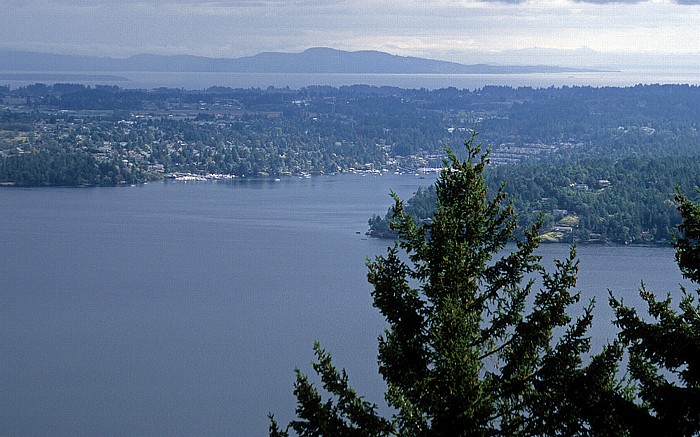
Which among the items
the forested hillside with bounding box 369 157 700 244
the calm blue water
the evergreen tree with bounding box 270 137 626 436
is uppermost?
the evergreen tree with bounding box 270 137 626 436

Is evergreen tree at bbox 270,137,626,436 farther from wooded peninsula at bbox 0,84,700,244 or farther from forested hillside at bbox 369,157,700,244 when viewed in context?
wooded peninsula at bbox 0,84,700,244

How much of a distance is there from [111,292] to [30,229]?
7.79m

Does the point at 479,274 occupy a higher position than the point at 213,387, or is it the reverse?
the point at 479,274

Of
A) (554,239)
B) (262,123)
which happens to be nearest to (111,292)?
(554,239)

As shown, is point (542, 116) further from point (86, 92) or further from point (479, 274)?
point (479, 274)

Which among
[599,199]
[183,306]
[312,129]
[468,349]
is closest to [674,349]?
[468,349]

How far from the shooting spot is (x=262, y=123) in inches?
2045

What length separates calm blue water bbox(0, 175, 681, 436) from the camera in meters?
10.7

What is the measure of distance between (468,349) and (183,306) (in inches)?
513

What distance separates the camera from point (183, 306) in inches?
615

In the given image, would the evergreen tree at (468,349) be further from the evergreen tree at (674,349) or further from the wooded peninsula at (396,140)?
the wooded peninsula at (396,140)

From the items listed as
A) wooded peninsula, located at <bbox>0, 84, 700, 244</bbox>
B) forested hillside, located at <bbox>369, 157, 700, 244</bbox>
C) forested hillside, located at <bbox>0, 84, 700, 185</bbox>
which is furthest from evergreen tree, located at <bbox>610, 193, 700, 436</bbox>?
forested hillside, located at <bbox>0, 84, 700, 185</bbox>

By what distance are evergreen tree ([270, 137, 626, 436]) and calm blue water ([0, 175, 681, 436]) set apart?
268 inches

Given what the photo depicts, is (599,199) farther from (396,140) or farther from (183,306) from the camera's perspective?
(396,140)
